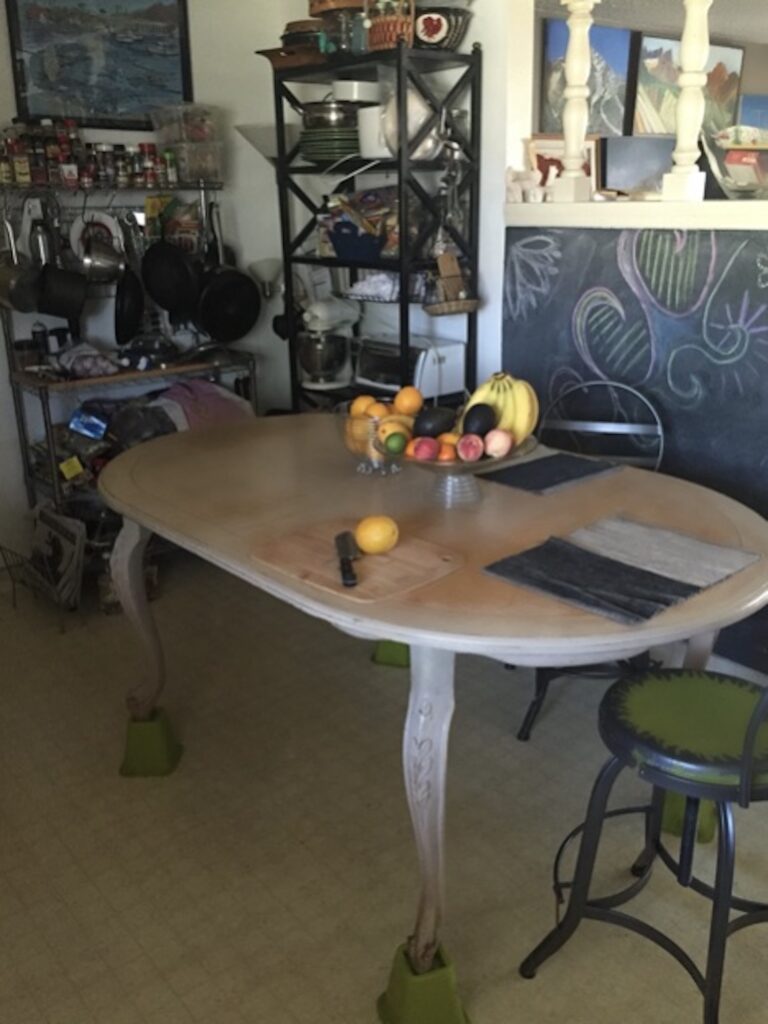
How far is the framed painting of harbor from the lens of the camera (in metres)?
3.08

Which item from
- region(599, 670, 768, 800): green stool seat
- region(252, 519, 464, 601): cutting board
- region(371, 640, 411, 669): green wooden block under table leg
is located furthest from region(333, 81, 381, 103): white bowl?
region(599, 670, 768, 800): green stool seat

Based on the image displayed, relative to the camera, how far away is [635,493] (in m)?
1.87

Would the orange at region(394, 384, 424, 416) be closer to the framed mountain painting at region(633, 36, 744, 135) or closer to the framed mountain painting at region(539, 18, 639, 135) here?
the framed mountain painting at region(539, 18, 639, 135)

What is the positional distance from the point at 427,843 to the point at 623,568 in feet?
1.87

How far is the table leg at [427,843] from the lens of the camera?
1.45 m

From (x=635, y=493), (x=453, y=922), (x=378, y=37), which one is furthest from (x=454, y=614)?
(x=378, y=37)

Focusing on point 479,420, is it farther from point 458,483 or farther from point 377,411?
point 377,411

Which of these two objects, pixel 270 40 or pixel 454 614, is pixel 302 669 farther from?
pixel 270 40

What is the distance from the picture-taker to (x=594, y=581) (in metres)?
1.44

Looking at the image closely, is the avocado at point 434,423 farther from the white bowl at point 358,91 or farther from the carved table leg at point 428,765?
the white bowl at point 358,91

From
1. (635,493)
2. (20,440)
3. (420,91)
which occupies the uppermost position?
(420,91)

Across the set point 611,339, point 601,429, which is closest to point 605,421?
point 611,339

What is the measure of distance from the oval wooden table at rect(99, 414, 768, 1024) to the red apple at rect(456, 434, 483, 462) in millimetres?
118

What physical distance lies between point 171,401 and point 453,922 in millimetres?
2150
